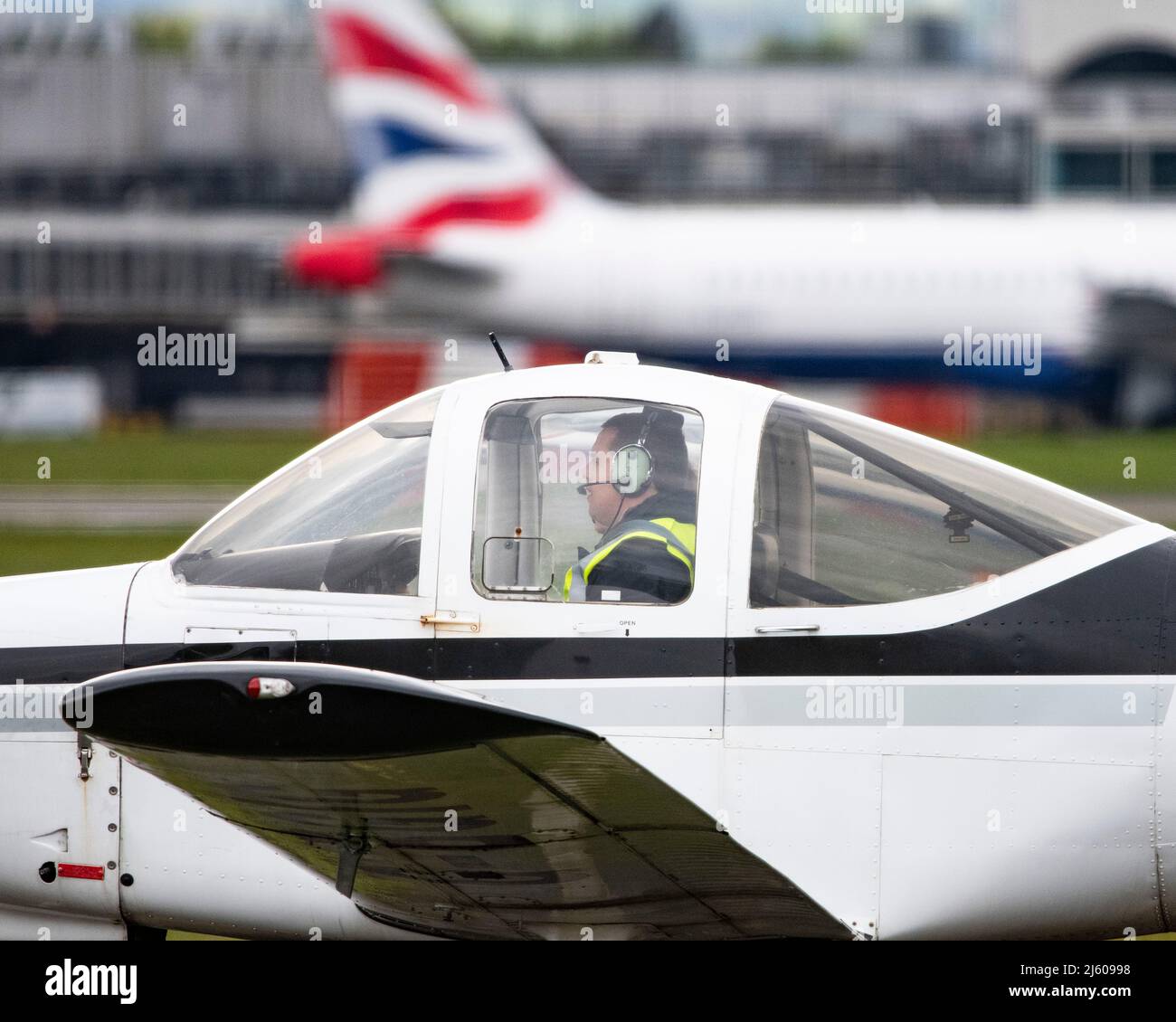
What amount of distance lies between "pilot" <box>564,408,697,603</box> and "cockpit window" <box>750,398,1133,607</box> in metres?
0.22

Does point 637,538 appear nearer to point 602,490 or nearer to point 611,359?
point 602,490

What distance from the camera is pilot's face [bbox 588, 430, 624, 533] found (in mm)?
4438

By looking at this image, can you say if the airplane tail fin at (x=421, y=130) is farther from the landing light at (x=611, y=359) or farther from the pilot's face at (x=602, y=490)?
the pilot's face at (x=602, y=490)

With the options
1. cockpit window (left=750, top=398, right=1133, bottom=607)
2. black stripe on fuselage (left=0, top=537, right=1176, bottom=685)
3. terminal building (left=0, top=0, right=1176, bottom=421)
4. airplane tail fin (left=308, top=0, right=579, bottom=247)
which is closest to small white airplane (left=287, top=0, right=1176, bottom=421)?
airplane tail fin (left=308, top=0, right=579, bottom=247)

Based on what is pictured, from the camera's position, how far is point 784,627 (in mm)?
4289

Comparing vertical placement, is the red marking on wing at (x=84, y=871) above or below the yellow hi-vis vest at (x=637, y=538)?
below

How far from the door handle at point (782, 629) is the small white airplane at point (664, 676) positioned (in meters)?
0.01

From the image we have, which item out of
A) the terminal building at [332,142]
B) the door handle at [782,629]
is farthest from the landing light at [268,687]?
the terminal building at [332,142]

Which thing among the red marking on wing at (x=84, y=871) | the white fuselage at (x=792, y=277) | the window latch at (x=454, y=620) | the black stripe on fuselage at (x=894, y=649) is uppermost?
the white fuselage at (x=792, y=277)

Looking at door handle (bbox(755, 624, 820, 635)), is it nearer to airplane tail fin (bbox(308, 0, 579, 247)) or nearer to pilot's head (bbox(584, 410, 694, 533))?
pilot's head (bbox(584, 410, 694, 533))

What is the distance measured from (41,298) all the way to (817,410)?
50.1 metres

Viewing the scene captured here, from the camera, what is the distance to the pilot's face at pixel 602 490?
14.6 ft

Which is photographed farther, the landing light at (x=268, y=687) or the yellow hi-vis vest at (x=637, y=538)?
the yellow hi-vis vest at (x=637, y=538)
